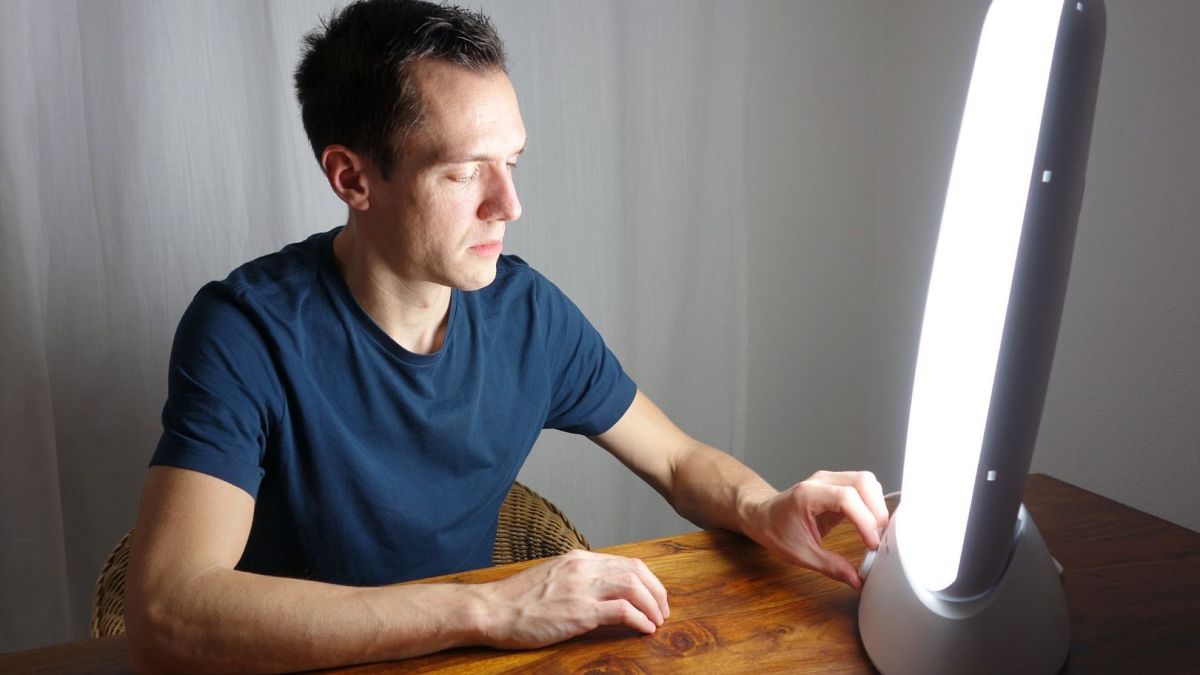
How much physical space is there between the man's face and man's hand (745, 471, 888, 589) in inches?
18.3

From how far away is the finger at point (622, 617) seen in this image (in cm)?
92

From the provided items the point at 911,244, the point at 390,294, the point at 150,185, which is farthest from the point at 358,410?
the point at 911,244

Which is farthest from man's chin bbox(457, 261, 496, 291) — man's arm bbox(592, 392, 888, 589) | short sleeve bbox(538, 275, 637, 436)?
man's arm bbox(592, 392, 888, 589)

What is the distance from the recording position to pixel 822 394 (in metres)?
2.59

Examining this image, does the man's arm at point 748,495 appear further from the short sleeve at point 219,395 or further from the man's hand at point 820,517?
the short sleeve at point 219,395

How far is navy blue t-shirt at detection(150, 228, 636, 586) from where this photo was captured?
1169 millimetres

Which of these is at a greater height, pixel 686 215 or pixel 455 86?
pixel 455 86

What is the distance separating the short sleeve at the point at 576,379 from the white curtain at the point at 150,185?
669mm

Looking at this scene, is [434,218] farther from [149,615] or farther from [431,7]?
[149,615]

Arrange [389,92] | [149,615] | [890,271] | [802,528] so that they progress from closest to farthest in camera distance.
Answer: [149,615] < [802,528] < [389,92] < [890,271]

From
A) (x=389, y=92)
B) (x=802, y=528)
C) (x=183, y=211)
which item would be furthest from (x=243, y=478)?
(x=183, y=211)

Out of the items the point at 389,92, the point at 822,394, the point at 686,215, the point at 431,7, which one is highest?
the point at 431,7

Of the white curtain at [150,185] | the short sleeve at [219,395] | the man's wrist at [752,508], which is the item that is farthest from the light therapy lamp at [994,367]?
the white curtain at [150,185]

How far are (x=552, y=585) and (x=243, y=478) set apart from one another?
1.25 feet
